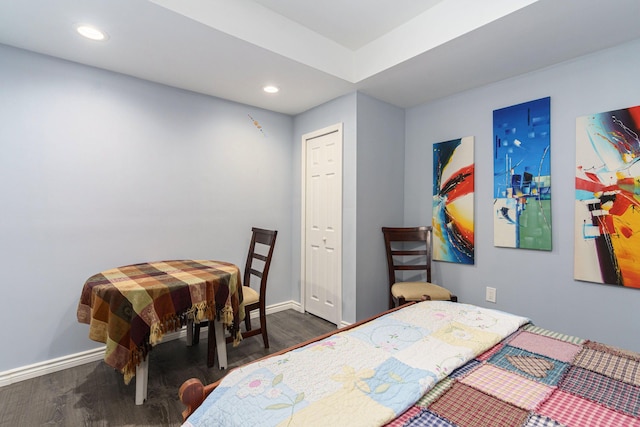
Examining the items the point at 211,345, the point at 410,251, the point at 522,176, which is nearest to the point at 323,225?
the point at 410,251

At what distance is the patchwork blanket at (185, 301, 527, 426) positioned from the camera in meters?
0.86

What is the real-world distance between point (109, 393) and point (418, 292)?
2419 millimetres

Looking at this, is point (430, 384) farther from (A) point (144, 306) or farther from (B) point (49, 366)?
(B) point (49, 366)

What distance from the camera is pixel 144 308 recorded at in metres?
1.78

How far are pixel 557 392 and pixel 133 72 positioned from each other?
3315mm

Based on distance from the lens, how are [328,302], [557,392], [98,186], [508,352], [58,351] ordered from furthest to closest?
[328,302]
[98,186]
[58,351]
[508,352]
[557,392]

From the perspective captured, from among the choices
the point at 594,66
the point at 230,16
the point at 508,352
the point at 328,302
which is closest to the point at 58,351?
the point at 328,302

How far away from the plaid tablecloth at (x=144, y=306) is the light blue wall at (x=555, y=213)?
7.23ft

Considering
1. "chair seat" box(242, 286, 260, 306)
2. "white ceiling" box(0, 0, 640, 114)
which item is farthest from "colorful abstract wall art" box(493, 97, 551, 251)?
"chair seat" box(242, 286, 260, 306)

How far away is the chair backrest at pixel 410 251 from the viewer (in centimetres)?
299

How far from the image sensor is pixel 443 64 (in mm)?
2381

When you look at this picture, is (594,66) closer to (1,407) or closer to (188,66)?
(188,66)

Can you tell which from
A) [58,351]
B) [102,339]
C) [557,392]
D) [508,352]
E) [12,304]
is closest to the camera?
[557,392]

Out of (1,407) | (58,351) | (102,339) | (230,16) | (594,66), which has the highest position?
(230,16)
